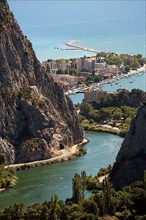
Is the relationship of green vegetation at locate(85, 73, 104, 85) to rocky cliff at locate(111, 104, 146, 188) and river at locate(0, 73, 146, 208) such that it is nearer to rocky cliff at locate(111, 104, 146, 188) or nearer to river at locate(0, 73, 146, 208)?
river at locate(0, 73, 146, 208)

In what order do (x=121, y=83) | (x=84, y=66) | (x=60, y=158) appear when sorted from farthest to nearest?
(x=84, y=66), (x=121, y=83), (x=60, y=158)

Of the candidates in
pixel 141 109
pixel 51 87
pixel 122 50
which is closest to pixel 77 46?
pixel 122 50

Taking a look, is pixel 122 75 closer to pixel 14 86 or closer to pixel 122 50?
pixel 122 50

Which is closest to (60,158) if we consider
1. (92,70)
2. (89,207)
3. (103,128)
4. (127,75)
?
(103,128)

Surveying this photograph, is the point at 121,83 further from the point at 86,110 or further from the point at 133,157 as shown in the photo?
the point at 133,157

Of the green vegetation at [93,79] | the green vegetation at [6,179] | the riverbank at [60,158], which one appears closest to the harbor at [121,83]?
the green vegetation at [93,79]

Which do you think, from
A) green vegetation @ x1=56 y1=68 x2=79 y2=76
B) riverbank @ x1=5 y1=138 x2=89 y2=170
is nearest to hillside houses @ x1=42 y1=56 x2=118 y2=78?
green vegetation @ x1=56 y1=68 x2=79 y2=76
